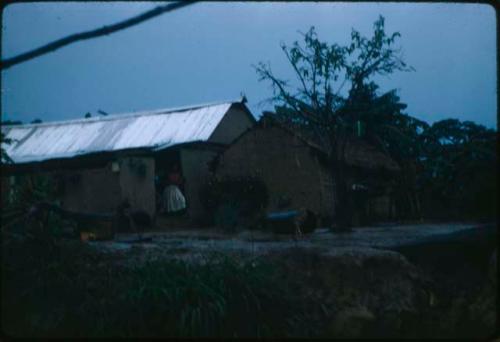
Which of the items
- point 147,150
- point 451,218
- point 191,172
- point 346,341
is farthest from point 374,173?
point 346,341

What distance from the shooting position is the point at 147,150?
15141 mm

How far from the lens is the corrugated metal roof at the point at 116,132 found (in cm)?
1595

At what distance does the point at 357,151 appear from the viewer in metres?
15.6

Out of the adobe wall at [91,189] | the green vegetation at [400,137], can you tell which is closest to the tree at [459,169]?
the green vegetation at [400,137]

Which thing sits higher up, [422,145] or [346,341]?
[422,145]

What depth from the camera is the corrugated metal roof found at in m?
15.9

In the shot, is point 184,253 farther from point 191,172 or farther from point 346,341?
point 191,172

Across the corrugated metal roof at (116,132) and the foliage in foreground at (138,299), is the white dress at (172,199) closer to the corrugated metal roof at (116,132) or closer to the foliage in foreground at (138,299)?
the corrugated metal roof at (116,132)

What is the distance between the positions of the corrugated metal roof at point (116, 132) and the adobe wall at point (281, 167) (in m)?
1.35

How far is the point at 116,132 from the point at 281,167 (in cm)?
598

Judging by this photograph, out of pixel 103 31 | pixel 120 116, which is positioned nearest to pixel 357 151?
pixel 120 116

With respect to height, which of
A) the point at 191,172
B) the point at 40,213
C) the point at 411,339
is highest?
the point at 191,172

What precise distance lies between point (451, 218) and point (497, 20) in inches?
438

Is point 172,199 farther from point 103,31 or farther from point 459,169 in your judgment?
point 103,31
